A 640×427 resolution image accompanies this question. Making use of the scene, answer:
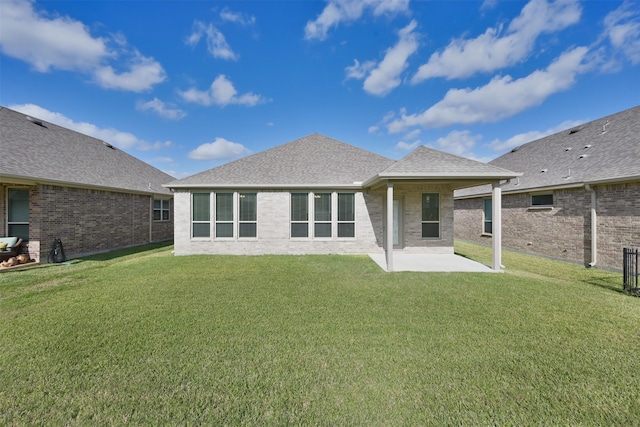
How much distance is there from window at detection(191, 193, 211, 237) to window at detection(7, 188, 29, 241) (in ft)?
18.8

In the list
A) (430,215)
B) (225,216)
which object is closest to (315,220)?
(225,216)

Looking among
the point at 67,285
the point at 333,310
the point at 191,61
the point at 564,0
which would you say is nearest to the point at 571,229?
the point at 564,0

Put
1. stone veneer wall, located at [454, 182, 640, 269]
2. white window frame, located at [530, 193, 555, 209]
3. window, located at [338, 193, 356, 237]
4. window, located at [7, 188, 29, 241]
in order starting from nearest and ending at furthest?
1. stone veneer wall, located at [454, 182, 640, 269]
2. window, located at [7, 188, 29, 241]
3. white window frame, located at [530, 193, 555, 209]
4. window, located at [338, 193, 356, 237]

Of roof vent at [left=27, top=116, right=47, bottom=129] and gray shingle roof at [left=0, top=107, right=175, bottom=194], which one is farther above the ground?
roof vent at [left=27, top=116, right=47, bottom=129]

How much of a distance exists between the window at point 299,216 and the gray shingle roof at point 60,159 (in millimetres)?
8685

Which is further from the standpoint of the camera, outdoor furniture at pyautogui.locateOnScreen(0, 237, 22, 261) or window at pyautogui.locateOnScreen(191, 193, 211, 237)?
window at pyautogui.locateOnScreen(191, 193, 211, 237)

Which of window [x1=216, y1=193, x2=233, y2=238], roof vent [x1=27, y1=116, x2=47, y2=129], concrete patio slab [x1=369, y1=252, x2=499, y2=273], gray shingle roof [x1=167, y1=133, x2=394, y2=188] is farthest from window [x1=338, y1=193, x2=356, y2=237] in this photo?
roof vent [x1=27, y1=116, x2=47, y2=129]

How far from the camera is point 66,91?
13.7 meters

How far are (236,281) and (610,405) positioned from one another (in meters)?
6.69

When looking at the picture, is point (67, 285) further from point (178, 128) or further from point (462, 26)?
point (462, 26)

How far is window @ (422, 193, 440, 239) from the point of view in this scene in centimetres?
1083

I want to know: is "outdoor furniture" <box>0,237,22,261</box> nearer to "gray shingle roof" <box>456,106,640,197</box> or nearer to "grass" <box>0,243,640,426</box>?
"grass" <box>0,243,640,426</box>

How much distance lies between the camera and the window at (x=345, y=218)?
35.7ft

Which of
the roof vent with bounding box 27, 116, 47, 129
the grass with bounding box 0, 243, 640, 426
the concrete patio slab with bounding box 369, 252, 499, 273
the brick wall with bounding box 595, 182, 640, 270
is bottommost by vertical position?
the grass with bounding box 0, 243, 640, 426
